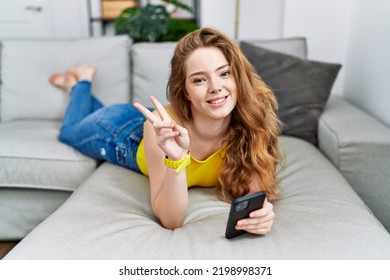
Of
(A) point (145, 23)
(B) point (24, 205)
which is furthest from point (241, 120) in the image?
(A) point (145, 23)

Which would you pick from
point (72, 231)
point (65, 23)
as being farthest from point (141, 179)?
point (65, 23)

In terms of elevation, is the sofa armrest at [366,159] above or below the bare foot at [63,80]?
below

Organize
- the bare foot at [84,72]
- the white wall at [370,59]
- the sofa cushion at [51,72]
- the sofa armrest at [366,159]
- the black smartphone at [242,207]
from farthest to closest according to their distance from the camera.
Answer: the sofa cushion at [51,72], the bare foot at [84,72], the white wall at [370,59], the sofa armrest at [366,159], the black smartphone at [242,207]

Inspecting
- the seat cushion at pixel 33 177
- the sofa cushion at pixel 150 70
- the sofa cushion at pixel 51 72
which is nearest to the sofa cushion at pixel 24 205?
the seat cushion at pixel 33 177

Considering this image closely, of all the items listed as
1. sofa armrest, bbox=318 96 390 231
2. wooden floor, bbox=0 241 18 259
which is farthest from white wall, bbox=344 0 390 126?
wooden floor, bbox=0 241 18 259

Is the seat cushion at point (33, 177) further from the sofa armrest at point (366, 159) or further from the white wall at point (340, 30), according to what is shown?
the white wall at point (340, 30)

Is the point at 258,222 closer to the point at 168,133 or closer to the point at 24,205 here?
the point at 168,133

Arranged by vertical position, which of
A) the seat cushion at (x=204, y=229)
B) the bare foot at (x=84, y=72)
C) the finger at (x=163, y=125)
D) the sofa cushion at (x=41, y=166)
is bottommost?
the sofa cushion at (x=41, y=166)

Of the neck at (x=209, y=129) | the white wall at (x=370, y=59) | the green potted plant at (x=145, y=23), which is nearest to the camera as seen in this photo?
the neck at (x=209, y=129)

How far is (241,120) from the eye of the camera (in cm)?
127

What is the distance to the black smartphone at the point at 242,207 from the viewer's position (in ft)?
3.07

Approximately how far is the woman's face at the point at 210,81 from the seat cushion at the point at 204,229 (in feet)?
1.16

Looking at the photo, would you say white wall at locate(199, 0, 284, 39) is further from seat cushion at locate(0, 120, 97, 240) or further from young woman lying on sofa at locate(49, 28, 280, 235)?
seat cushion at locate(0, 120, 97, 240)

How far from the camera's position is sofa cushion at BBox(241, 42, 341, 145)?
1.83 m
